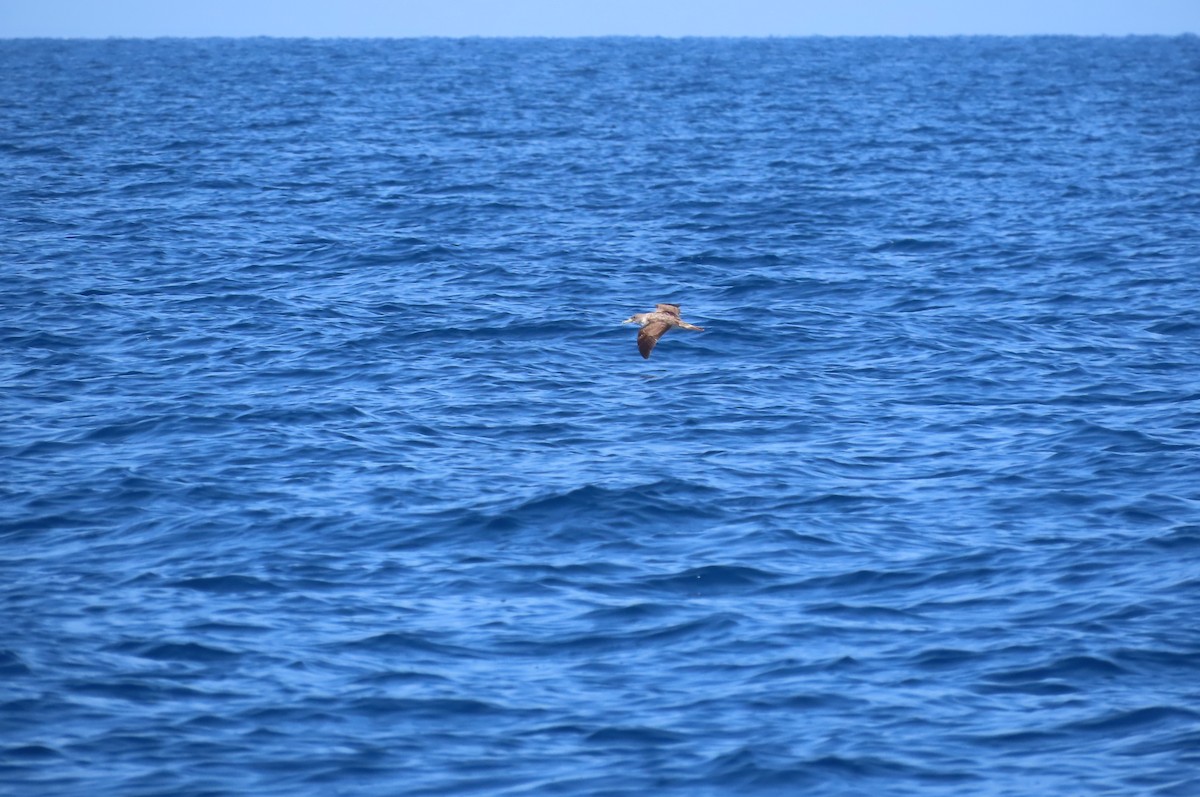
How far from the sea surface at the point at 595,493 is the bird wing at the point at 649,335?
644 millimetres

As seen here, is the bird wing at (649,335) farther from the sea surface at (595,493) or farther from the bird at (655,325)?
the sea surface at (595,493)

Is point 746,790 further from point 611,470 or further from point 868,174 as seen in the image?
point 868,174

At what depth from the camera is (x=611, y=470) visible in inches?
662

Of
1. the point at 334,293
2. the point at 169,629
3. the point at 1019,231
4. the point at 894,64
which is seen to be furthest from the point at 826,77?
the point at 169,629

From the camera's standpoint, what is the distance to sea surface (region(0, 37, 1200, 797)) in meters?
11.2

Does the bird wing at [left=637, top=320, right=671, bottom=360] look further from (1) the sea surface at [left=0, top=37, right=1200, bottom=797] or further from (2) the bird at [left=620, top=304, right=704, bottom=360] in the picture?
(1) the sea surface at [left=0, top=37, right=1200, bottom=797]

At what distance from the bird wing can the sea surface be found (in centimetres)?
64

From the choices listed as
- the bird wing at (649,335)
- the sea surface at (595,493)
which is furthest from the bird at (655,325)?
the sea surface at (595,493)

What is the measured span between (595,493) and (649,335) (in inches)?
174

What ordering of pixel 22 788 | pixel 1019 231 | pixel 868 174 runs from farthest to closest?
pixel 868 174 → pixel 1019 231 → pixel 22 788

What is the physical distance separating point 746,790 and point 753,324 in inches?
546

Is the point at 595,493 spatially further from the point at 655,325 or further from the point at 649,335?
the point at 655,325

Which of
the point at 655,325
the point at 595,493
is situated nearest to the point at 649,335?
the point at 655,325

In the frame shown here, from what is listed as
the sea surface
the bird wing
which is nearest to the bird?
the bird wing
